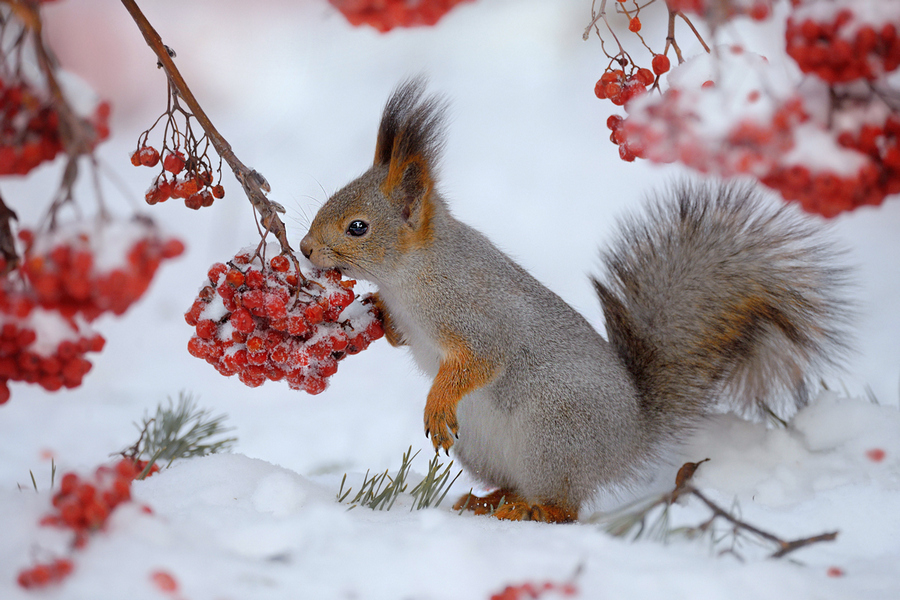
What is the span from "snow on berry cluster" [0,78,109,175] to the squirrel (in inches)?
22.6

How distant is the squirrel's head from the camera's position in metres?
1.04

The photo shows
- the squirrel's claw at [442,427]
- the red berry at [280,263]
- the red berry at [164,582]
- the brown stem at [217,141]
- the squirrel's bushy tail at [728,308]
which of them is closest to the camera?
the red berry at [164,582]

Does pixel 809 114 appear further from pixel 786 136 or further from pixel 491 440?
pixel 491 440

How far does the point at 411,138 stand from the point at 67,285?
0.67m

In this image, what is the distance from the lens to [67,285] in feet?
1.40

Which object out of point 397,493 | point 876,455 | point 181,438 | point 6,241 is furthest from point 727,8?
point 181,438

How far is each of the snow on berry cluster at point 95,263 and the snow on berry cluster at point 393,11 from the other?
7.7 inches

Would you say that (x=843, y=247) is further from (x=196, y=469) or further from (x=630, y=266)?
(x=196, y=469)

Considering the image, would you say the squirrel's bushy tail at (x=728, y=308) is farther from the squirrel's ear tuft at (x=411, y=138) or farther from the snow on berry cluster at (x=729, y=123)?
the snow on berry cluster at (x=729, y=123)

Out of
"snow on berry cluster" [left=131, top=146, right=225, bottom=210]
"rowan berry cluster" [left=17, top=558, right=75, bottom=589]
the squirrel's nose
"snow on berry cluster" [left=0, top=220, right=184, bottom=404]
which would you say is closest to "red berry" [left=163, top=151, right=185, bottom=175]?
"snow on berry cluster" [left=131, top=146, right=225, bottom=210]

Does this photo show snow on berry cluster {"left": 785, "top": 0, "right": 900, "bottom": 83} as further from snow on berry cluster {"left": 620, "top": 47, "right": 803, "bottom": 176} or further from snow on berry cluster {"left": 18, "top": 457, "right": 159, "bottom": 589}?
snow on berry cluster {"left": 18, "top": 457, "right": 159, "bottom": 589}

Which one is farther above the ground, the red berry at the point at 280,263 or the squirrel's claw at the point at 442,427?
the red berry at the point at 280,263

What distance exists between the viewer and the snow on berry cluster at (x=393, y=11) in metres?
0.50

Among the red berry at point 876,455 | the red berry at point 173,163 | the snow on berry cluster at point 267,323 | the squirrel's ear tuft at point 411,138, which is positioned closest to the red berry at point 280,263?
the snow on berry cluster at point 267,323
